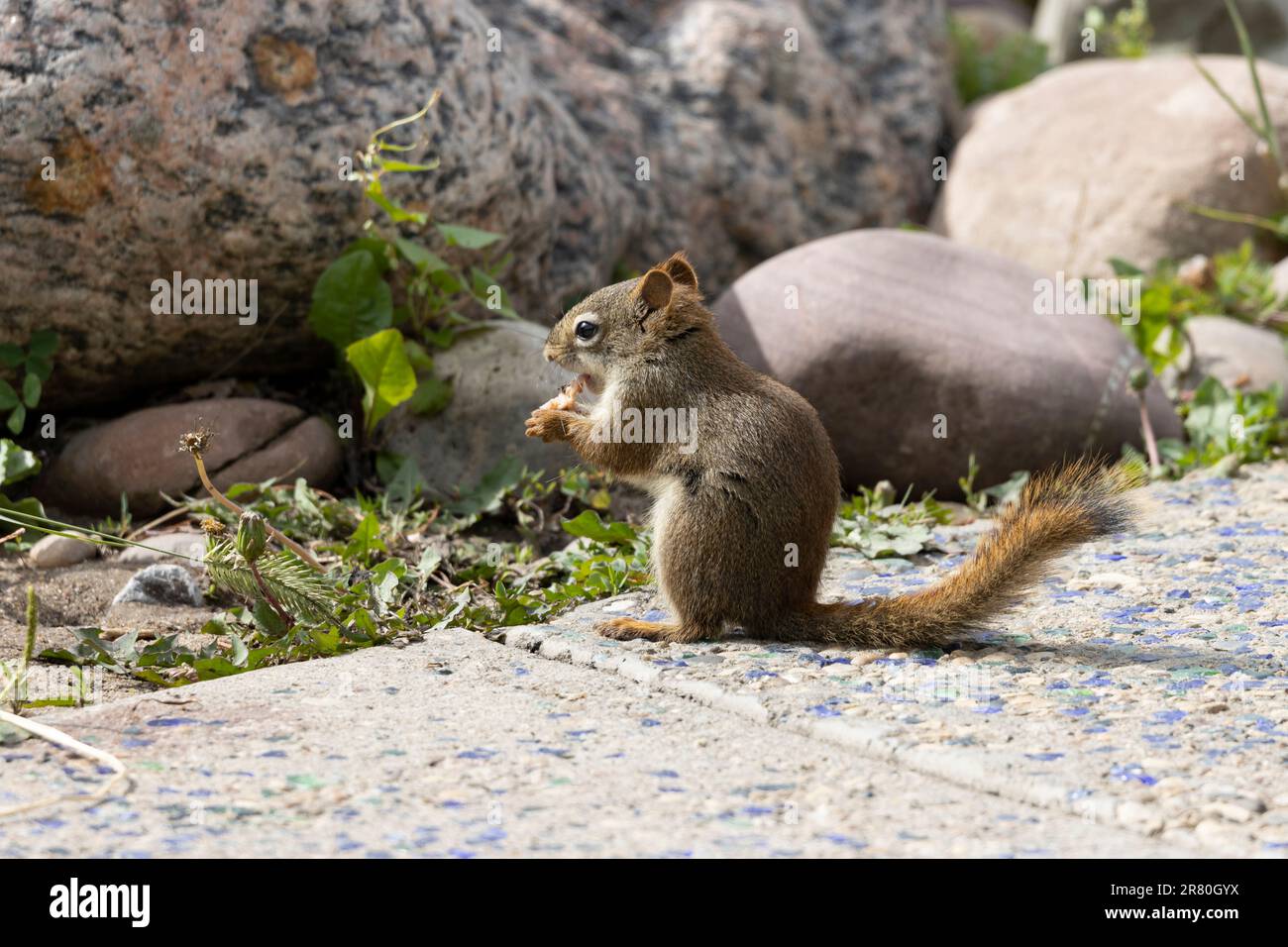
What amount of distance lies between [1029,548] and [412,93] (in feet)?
10.8

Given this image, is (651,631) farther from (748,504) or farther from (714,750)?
(714,750)

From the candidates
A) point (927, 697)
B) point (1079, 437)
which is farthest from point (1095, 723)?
point (1079, 437)

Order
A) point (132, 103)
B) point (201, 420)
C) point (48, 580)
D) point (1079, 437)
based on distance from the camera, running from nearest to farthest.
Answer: point (48, 580)
point (132, 103)
point (201, 420)
point (1079, 437)

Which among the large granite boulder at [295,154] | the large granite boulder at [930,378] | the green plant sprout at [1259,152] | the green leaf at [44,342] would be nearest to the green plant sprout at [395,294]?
the large granite boulder at [295,154]

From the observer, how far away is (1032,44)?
34.0 ft

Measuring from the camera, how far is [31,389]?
517 cm

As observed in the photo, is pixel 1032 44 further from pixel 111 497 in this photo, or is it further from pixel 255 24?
pixel 111 497

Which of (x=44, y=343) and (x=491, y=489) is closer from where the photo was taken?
(x=44, y=343)

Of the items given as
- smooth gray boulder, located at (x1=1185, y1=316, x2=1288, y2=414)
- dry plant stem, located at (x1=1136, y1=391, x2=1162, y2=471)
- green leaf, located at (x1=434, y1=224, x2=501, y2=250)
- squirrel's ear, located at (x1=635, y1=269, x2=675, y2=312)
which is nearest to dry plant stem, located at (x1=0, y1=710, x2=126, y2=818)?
squirrel's ear, located at (x1=635, y1=269, x2=675, y2=312)

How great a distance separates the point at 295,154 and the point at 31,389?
128 centimetres

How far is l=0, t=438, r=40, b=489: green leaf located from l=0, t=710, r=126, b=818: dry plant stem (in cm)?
207

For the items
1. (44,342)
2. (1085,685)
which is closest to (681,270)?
(1085,685)

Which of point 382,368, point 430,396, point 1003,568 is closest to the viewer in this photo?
point 1003,568

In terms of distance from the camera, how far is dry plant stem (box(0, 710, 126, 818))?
265 centimetres
